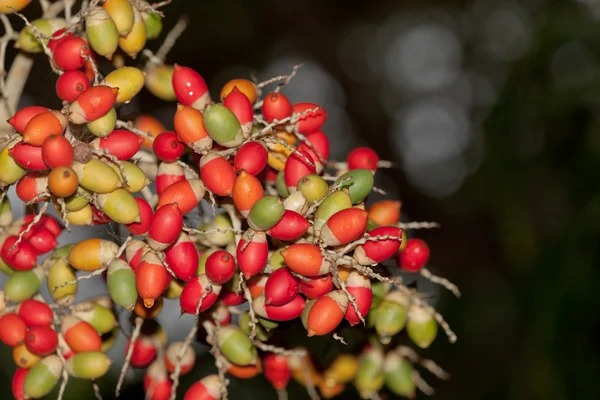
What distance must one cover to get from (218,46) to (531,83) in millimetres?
2143

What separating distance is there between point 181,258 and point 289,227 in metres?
0.19

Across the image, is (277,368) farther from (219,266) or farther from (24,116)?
(24,116)

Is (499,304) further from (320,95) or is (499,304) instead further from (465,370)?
(320,95)

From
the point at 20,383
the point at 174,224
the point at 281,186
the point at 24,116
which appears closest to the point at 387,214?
the point at 281,186

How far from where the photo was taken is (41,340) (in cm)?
119

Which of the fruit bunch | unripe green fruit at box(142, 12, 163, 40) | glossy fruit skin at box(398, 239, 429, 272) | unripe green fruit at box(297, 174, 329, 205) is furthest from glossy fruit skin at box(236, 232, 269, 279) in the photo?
unripe green fruit at box(142, 12, 163, 40)

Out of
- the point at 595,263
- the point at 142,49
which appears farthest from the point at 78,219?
the point at 595,263

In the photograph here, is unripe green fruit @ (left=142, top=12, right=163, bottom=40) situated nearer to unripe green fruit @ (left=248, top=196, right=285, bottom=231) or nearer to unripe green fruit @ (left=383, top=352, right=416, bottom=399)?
unripe green fruit @ (left=248, top=196, right=285, bottom=231)

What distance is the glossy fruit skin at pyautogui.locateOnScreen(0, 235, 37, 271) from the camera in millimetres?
1182

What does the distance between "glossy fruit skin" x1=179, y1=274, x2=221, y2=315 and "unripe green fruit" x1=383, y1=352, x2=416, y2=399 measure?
0.47m

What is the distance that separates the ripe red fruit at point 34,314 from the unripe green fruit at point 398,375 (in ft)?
2.15

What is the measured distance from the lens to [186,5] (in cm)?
409

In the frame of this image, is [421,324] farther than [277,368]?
No

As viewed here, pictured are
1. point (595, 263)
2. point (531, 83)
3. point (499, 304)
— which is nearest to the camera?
point (595, 263)
